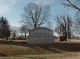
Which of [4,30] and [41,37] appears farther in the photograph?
[4,30]

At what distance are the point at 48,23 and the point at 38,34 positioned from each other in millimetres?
30491

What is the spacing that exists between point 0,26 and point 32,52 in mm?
53497

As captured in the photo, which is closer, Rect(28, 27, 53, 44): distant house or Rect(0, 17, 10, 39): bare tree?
Rect(28, 27, 53, 44): distant house

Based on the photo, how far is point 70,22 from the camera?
10050cm

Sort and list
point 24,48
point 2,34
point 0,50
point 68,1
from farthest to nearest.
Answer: point 2,34 → point 24,48 → point 0,50 → point 68,1

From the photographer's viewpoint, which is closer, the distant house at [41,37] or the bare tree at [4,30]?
the distant house at [41,37]

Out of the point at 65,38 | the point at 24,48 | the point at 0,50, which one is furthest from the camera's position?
the point at 65,38

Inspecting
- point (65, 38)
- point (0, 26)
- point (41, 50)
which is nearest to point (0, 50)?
point (41, 50)

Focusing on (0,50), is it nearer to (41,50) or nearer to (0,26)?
(41,50)

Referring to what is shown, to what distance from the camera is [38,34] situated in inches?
2557

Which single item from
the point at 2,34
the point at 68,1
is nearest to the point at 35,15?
the point at 2,34

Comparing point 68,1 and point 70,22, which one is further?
point 70,22

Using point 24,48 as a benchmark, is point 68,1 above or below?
above

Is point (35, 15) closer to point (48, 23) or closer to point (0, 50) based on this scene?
point (48, 23)
